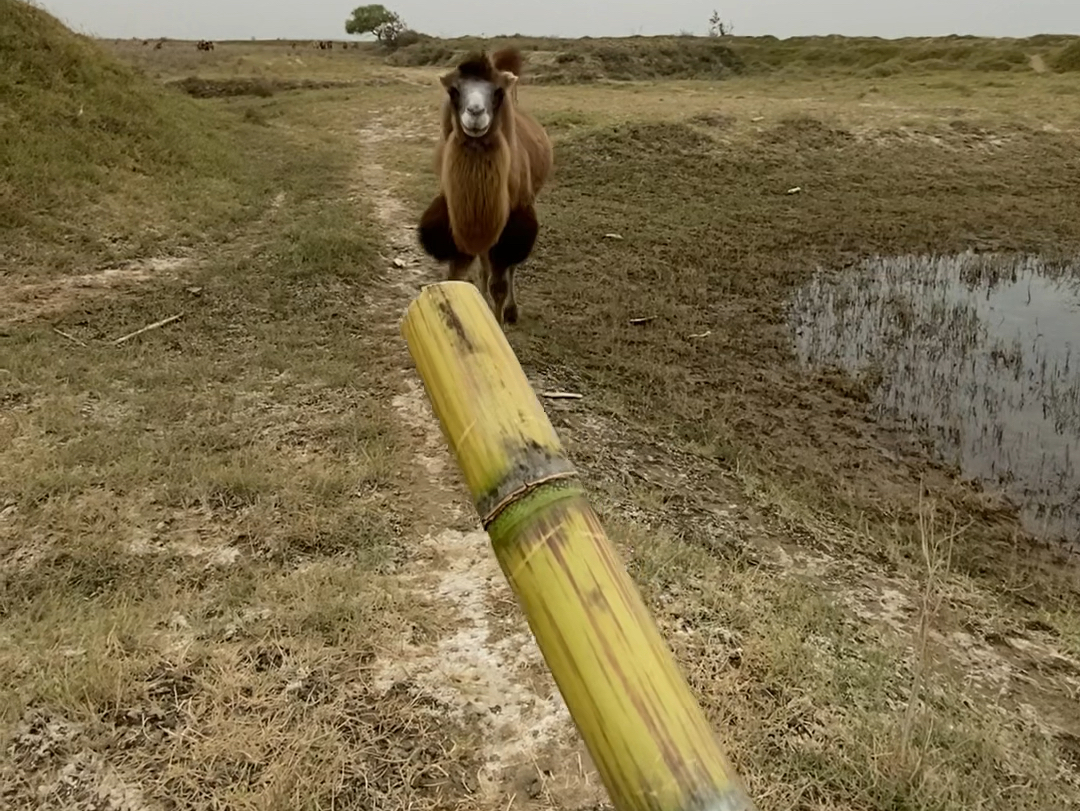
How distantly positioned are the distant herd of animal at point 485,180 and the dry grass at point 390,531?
74 cm

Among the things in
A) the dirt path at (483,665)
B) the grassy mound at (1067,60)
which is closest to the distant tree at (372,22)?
the grassy mound at (1067,60)

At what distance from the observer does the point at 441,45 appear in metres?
40.0

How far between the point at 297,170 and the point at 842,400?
29.1 ft

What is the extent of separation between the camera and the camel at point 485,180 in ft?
18.6

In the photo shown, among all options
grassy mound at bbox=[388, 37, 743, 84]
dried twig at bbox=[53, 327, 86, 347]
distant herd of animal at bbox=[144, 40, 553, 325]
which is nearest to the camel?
distant herd of animal at bbox=[144, 40, 553, 325]

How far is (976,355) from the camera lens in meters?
Answer: 7.73

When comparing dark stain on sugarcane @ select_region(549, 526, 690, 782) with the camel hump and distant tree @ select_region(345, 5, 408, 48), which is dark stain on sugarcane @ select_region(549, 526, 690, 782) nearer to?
the camel hump

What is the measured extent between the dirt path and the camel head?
6.88 ft

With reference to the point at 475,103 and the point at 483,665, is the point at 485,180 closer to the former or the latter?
the point at 475,103

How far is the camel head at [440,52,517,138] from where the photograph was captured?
552 centimetres

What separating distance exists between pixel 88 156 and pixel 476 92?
6.78 meters

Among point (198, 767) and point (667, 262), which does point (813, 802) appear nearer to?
point (198, 767)

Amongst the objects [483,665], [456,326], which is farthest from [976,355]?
[456,326]

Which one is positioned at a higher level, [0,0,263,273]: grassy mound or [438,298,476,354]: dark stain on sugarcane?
[438,298,476,354]: dark stain on sugarcane
